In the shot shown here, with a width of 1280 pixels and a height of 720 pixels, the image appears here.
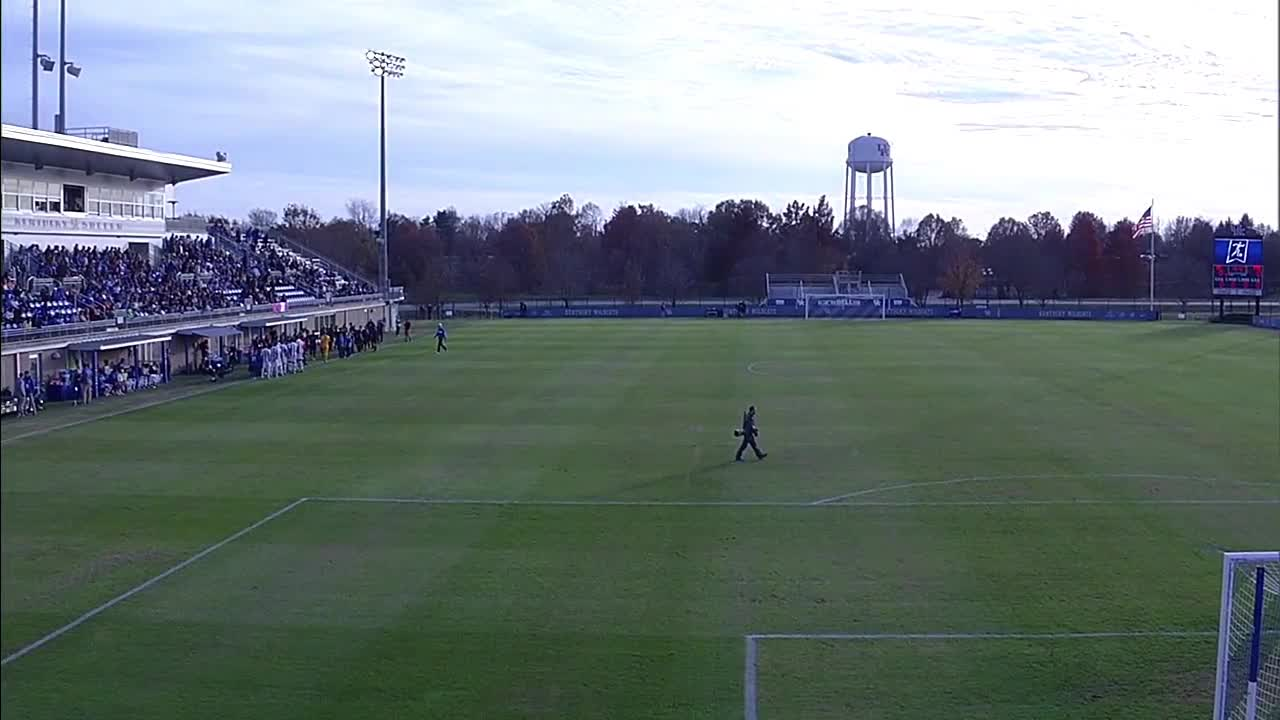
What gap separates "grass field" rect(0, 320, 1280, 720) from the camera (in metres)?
12.2

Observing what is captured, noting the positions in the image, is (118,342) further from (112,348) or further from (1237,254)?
(1237,254)

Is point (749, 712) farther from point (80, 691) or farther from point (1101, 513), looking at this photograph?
point (1101, 513)

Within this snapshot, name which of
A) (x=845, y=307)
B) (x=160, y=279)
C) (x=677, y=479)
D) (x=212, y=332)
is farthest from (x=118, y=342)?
(x=845, y=307)

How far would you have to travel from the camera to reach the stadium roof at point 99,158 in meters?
40.6

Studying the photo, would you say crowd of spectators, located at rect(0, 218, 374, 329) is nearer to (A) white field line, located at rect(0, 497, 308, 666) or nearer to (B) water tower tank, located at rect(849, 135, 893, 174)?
(A) white field line, located at rect(0, 497, 308, 666)

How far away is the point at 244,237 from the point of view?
218 feet

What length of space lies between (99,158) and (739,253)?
81.7 meters

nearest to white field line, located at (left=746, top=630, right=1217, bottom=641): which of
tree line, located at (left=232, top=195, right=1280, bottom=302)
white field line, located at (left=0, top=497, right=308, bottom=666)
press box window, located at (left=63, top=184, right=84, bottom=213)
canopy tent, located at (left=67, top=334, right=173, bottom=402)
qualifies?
white field line, located at (left=0, top=497, right=308, bottom=666)

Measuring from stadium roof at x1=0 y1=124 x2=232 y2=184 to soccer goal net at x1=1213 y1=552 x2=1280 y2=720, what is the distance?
3333 centimetres

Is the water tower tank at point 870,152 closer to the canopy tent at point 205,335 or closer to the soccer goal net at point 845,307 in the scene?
the soccer goal net at point 845,307

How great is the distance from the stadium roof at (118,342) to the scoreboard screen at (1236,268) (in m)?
54.5

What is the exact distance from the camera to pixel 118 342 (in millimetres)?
37000

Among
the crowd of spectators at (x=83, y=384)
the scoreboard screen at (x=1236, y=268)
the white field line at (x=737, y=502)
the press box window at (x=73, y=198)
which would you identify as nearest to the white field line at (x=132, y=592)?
the white field line at (x=737, y=502)

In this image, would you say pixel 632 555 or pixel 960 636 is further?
pixel 632 555
